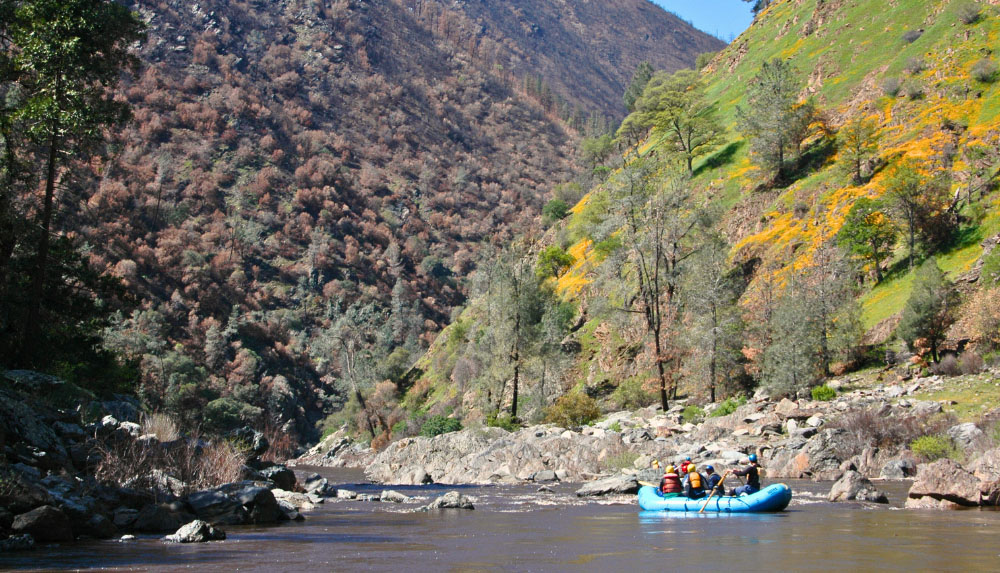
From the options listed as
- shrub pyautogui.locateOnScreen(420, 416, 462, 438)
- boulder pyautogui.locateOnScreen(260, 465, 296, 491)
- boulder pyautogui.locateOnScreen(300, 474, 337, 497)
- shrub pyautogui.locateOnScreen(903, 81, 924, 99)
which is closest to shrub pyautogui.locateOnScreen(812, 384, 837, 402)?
boulder pyautogui.locateOnScreen(300, 474, 337, 497)

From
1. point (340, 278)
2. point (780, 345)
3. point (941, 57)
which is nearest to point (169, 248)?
point (340, 278)

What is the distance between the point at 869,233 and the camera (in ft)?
146

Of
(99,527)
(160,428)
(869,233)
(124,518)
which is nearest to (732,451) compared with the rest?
(160,428)

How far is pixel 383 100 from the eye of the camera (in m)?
172

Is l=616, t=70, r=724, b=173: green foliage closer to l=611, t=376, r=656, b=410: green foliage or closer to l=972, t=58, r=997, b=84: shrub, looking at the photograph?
l=972, t=58, r=997, b=84: shrub

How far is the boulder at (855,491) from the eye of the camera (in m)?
19.3

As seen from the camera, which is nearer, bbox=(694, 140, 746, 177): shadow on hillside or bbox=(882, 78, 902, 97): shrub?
bbox=(882, 78, 902, 97): shrub

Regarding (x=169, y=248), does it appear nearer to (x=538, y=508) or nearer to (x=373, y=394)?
(x=373, y=394)

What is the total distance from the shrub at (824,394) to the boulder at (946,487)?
14.9m

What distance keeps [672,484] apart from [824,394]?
16794mm

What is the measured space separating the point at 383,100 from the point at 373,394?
111575 millimetres

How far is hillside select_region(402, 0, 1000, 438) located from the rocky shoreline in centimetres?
419

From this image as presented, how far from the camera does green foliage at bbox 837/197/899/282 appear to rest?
4456 centimetres

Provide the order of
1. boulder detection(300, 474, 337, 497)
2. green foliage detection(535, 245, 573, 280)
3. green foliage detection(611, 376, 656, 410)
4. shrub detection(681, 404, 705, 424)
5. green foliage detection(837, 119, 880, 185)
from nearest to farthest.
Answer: boulder detection(300, 474, 337, 497)
shrub detection(681, 404, 705, 424)
green foliage detection(611, 376, 656, 410)
green foliage detection(837, 119, 880, 185)
green foliage detection(535, 245, 573, 280)
